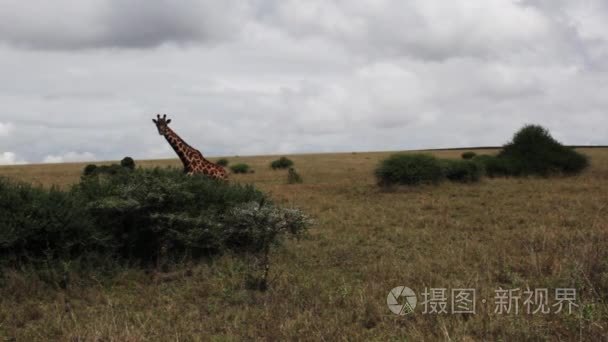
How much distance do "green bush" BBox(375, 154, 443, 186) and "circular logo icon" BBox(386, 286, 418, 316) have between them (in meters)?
15.7

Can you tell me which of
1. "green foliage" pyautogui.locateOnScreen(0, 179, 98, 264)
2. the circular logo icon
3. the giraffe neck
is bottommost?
the circular logo icon

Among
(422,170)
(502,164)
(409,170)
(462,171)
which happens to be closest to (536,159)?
(502,164)

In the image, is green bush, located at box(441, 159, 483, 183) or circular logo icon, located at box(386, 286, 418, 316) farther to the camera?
green bush, located at box(441, 159, 483, 183)

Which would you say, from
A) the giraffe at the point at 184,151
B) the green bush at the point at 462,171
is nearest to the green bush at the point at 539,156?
the green bush at the point at 462,171

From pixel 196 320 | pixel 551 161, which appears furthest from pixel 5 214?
pixel 551 161

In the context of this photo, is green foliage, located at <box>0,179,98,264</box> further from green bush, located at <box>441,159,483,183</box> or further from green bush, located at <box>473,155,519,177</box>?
green bush, located at <box>473,155,519,177</box>

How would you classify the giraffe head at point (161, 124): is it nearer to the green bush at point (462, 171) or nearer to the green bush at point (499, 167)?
the green bush at point (462, 171)

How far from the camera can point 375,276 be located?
22.7 feet

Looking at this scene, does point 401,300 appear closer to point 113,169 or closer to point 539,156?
point 113,169

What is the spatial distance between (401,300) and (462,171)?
730 inches

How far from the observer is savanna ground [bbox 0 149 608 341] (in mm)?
4846

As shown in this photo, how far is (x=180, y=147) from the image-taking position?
1339cm

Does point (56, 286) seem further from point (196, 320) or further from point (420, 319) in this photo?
point (420, 319)

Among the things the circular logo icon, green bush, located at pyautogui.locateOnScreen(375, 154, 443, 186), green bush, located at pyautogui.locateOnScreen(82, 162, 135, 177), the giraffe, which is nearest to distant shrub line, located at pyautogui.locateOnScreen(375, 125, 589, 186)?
green bush, located at pyautogui.locateOnScreen(375, 154, 443, 186)
